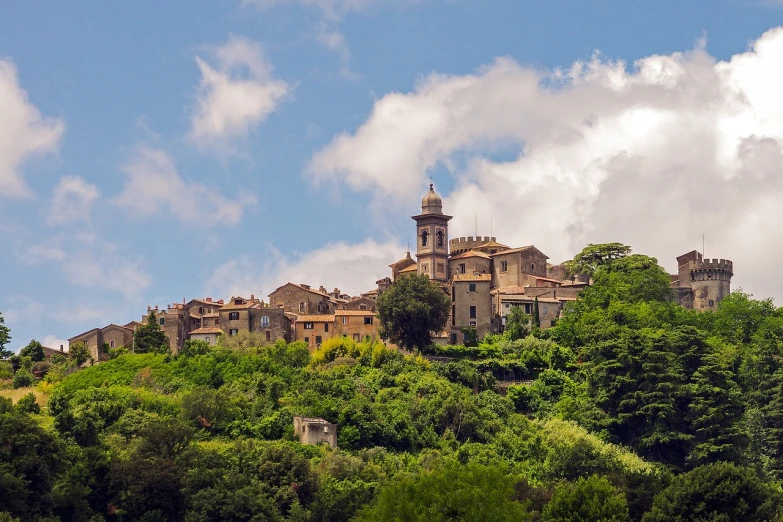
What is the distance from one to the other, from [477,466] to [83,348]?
4744 cm

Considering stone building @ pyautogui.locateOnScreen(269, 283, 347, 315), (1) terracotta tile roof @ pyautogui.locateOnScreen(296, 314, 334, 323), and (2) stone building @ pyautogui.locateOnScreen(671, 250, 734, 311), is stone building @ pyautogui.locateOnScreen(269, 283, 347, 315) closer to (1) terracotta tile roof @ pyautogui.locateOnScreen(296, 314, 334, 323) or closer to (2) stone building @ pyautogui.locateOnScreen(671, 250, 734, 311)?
(1) terracotta tile roof @ pyautogui.locateOnScreen(296, 314, 334, 323)

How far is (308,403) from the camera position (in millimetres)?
83250

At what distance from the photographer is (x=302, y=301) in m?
109

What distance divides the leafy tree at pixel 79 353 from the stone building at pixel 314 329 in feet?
45.1

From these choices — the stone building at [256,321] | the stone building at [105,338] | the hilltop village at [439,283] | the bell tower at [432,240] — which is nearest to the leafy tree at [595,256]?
the hilltop village at [439,283]

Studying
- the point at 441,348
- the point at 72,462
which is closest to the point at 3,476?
the point at 72,462

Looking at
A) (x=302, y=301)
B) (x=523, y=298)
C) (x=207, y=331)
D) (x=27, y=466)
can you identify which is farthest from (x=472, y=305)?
(x=27, y=466)

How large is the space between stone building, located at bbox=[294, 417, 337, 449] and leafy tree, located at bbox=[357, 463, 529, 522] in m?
16.9

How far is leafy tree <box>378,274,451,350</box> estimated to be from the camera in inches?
3782

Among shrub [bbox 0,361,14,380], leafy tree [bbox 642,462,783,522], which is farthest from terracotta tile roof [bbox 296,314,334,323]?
leafy tree [bbox 642,462,783,522]

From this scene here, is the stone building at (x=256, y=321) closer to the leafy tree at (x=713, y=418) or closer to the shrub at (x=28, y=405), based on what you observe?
the shrub at (x=28, y=405)

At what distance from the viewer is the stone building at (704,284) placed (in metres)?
116

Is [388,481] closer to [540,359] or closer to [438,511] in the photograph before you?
[438,511]

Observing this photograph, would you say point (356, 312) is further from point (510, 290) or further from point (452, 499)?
point (452, 499)
